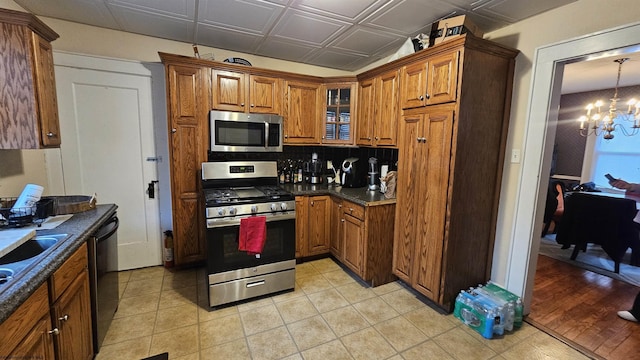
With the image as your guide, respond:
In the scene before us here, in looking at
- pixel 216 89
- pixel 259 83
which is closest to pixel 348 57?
pixel 259 83

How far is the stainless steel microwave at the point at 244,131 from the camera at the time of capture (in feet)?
8.87

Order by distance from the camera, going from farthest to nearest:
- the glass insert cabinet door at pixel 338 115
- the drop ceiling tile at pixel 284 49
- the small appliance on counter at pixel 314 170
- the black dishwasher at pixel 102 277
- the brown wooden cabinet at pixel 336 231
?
1. the small appliance on counter at pixel 314 170
2. the glass insert cabinet door at pixel 338 115
3. the brown wooden cabinet at pixel 336 231
4. the drop ceiling tile at pixel 284 49
5. the black dishwasher at pixel 102 277

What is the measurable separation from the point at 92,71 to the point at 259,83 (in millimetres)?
1543

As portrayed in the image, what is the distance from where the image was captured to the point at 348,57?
3.32 meters

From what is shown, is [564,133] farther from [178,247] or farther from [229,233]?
[178,247]

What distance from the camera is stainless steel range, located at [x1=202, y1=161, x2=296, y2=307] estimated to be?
2.20 metres

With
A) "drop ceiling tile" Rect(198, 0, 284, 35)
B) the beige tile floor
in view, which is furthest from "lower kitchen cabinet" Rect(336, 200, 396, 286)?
"drop ceiling tile" Rect(198, 0, 284, 35)

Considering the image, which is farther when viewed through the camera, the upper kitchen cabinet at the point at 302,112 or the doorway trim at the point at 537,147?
the upper kitchen cabinet at the point at 302,112

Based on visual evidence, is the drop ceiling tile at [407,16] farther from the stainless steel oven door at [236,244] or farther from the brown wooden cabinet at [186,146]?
the stainless steel oven door at [236,244]

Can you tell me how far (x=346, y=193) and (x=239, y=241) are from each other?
1.23 metres

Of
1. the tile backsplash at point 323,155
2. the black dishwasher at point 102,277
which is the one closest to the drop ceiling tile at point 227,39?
the tile backsplash at point 323,155

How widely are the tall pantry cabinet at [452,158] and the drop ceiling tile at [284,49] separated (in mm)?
1163

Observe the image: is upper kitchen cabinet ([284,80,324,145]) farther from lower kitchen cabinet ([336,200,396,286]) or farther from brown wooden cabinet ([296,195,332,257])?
lower kitchen cabinet ([336,200,396,286])

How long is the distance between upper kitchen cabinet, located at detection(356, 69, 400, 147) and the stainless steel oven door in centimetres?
124
